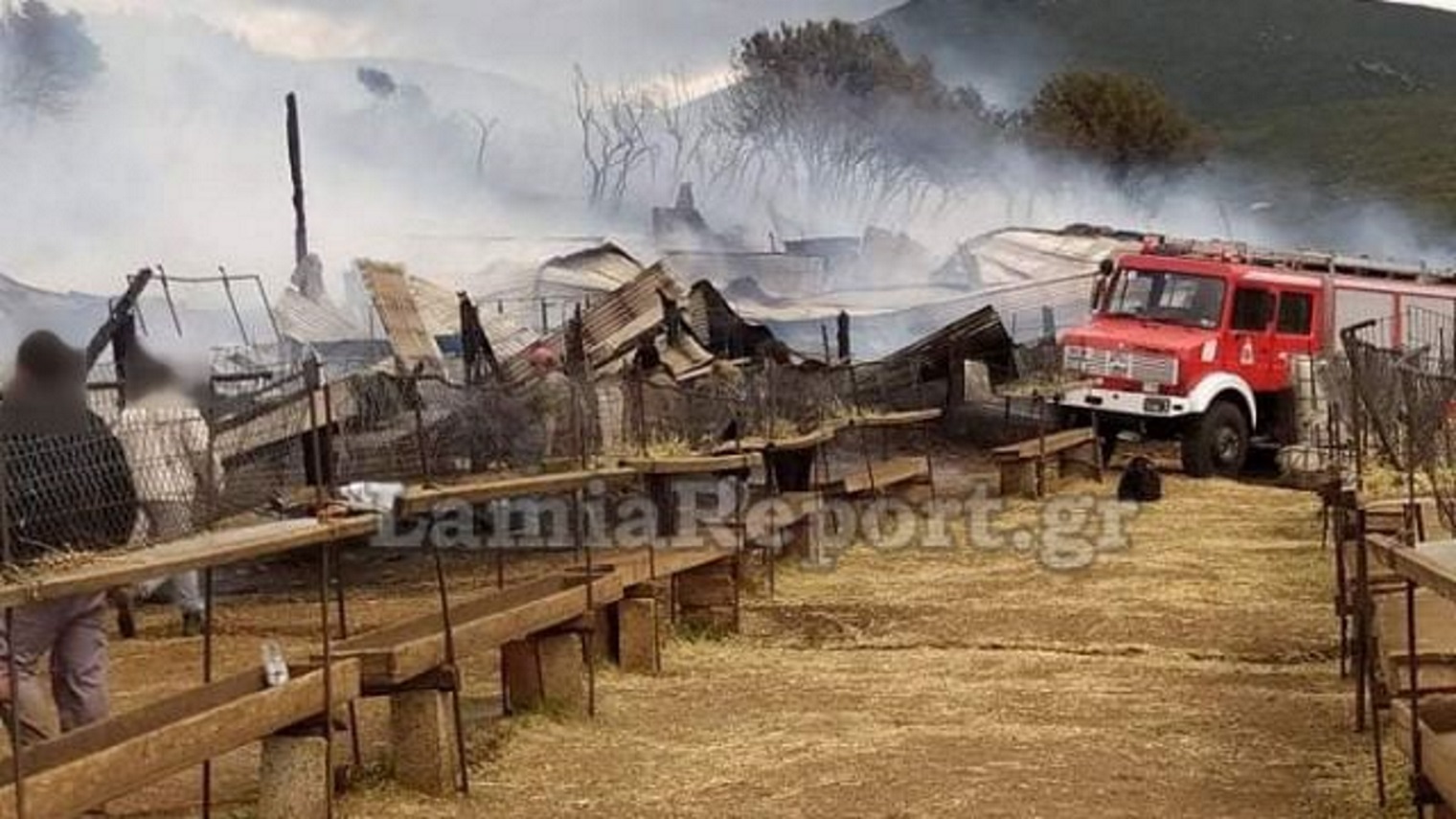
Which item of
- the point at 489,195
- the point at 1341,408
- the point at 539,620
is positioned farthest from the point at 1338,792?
the point at 489,195

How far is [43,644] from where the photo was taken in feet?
25.0

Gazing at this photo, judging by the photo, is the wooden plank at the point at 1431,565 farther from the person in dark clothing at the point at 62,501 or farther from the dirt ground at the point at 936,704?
the person in dark clothing at the point at 62,501

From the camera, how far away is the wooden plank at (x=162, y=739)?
5.69m

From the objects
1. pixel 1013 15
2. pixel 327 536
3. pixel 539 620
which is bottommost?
pixel 539 620

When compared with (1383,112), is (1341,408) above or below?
below

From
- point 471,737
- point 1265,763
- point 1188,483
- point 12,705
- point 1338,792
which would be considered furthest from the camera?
point 1188,483

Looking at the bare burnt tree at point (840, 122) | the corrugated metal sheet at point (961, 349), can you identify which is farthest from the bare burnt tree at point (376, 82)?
the corrugated metal sheet at point (961, 349)

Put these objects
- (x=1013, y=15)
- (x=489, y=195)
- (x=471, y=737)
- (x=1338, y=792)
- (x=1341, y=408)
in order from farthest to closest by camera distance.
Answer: (x=1013, y=15)
(x=489, y=195)
(x=1341, y=408)
(x=471, y=737)
(x=1338, y=792)

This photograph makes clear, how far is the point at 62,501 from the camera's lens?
23.6ft

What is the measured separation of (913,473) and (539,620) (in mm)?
10633

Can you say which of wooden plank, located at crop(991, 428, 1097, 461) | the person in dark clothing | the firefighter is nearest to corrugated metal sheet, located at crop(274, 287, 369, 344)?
wooden plank, located at crop(991, 428, 1097, 461)

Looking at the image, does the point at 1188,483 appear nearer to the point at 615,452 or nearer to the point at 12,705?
the point at 615,452

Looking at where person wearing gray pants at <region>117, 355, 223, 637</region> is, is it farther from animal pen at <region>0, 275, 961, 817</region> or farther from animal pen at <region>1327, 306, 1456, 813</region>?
animal pen at <region>1327, 306, 1456, 813</region>

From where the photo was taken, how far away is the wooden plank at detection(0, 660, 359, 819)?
18.7 ft
